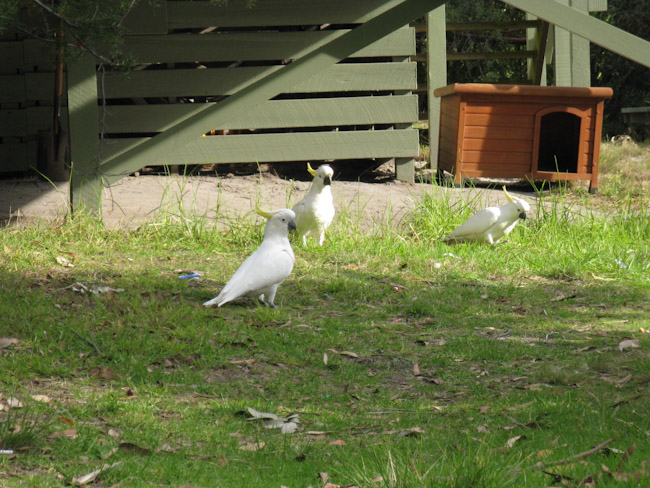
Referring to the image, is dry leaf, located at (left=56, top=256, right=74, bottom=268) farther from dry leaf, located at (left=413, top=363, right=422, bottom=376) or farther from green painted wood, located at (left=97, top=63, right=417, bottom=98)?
dry leaf, located at (left=413, top=363, right=422, bottom=376)

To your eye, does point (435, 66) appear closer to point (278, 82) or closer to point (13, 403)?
point (278, 82)

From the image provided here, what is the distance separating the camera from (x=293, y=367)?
3619 mm

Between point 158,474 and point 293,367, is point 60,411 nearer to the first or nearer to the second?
point 158,474

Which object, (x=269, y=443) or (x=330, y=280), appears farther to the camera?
(x=330, y=280)

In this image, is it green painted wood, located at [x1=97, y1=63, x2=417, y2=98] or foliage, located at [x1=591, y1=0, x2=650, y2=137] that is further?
foliage, located at [x1=591, y1=0, x2=650, y2=137]

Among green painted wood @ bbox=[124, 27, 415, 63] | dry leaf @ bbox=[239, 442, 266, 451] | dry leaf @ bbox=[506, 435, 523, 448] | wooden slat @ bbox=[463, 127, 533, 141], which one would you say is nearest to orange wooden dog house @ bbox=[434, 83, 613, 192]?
wooden slat @ bbox=[463, 127, 533, 141]

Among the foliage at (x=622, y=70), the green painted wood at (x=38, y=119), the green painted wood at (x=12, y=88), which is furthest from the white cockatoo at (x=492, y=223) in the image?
the foliage at (x=622, y=70)

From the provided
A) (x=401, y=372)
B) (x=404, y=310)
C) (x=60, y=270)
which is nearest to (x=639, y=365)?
(x=401, y=372)

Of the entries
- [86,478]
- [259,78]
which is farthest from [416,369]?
[259,78]

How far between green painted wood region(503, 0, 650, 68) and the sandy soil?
1.69 m

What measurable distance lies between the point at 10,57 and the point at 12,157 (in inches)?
41.1

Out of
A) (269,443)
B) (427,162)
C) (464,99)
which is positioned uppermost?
(464,99)

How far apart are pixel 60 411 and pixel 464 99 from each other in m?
6.49

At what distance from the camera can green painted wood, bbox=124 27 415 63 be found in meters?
6.44
